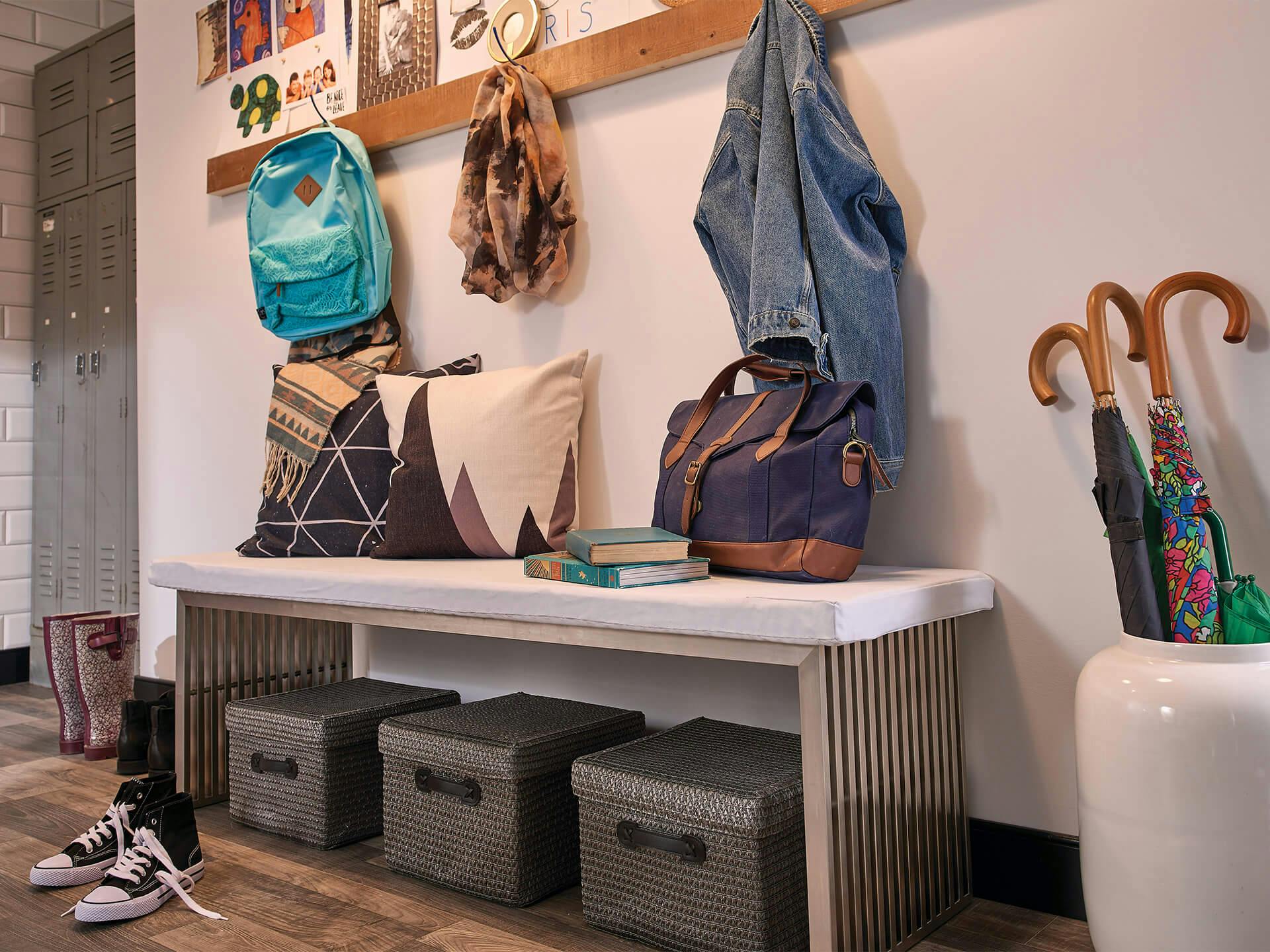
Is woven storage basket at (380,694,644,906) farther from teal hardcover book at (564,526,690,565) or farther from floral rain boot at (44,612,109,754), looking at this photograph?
floral rain boot at (44,612,109,754)

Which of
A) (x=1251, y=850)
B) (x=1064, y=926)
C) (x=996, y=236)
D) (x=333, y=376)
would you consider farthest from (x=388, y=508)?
(x=1251, y=850)

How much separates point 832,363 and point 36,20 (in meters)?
3.87

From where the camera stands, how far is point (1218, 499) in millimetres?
1479

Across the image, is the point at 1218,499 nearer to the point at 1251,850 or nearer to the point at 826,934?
the point at 1251,850

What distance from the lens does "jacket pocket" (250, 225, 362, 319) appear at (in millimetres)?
2406

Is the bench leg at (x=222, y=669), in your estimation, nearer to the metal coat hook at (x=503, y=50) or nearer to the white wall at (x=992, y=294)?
the white wall at (x=992, y=294)

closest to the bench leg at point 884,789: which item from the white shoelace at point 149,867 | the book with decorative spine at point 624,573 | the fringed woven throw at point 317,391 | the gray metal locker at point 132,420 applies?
the book with decorative spine at point 624,573

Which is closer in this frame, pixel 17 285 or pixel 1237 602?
pixel 1237 602

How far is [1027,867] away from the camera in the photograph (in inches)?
64.3

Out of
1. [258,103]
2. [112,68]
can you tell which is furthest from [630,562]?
[112,68]

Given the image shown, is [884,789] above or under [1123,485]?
under

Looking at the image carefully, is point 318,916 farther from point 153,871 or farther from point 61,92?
point 61,92

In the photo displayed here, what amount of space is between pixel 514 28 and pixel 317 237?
66 centimetres

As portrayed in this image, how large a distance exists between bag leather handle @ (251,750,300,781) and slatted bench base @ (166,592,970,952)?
313mm
